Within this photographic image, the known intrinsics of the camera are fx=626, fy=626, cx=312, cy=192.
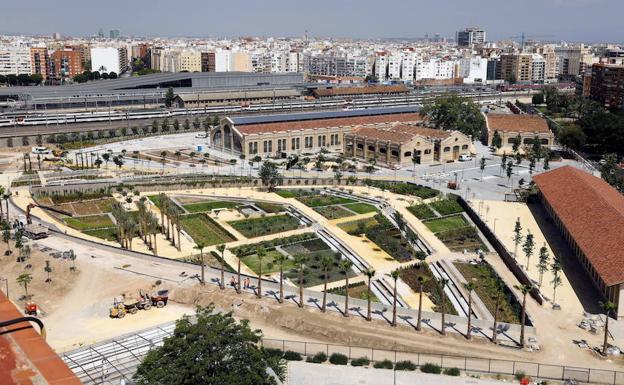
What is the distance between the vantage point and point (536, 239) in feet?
132

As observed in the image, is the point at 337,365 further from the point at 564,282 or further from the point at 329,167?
the point at 329,167

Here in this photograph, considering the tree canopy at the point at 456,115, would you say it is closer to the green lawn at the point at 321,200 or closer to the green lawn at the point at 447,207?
the green lawn at the point at 447,207

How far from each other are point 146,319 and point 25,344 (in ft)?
55.0

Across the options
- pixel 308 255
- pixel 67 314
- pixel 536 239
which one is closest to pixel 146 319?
pixel 67 314

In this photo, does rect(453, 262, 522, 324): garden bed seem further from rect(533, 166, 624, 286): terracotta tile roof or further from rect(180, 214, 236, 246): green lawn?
rect(180, 214, 236, 246): green lawn

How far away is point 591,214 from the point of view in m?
36.9

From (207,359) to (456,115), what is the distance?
207ft

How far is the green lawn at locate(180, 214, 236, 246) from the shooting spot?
39.8 m

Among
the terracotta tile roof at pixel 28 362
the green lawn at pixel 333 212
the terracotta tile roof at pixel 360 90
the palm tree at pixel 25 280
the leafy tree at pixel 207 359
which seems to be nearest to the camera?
the terracotta tile roof at pixel 28 362

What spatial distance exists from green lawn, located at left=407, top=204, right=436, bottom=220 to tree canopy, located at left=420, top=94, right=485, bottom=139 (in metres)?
31.8

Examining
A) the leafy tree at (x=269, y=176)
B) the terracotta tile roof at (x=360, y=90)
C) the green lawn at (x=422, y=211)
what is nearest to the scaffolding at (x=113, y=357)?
the green lawn at (x=422, y=211)

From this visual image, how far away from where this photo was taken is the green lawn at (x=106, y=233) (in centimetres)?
4006

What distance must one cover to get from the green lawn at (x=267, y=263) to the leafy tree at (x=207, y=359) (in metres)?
15.2

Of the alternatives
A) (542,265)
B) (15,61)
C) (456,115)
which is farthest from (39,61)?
(542,265)
